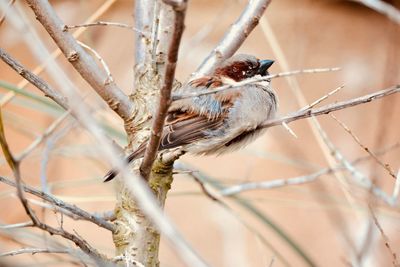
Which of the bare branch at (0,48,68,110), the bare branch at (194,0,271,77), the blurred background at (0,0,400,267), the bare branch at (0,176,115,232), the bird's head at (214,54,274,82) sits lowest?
the bare branch at (0,176,115,232)

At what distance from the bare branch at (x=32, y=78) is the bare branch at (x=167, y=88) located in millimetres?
294

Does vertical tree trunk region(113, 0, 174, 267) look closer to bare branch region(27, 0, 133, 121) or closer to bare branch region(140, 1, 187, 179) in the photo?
bare branch region(27, 0, 133, 121)

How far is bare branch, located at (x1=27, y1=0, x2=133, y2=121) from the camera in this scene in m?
1.81

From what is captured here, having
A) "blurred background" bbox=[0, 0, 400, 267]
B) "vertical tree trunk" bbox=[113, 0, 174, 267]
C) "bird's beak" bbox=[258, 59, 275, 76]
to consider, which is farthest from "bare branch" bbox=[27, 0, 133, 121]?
"blurred background" bbox=[0, 0, 400, 267]

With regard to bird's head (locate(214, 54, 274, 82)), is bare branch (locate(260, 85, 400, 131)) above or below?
below

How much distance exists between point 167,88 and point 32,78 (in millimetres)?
508

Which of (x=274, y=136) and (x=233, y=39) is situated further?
(x=274, y=136)

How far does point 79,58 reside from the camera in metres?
1.85

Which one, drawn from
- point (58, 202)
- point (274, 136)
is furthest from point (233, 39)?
point (274, 136)

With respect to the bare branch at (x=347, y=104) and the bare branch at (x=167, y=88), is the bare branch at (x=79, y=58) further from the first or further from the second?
the bare branch at (x=347, y=104)

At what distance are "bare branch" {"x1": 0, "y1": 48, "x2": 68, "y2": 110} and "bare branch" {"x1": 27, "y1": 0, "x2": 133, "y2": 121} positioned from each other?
4.0 inches

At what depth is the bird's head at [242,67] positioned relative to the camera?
8.06 feet

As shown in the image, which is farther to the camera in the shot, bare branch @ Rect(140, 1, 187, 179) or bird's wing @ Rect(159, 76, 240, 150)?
bird's wing @ Rect(159, 76, 240, 150)

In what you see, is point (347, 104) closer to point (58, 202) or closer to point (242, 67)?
point (58, 202)
